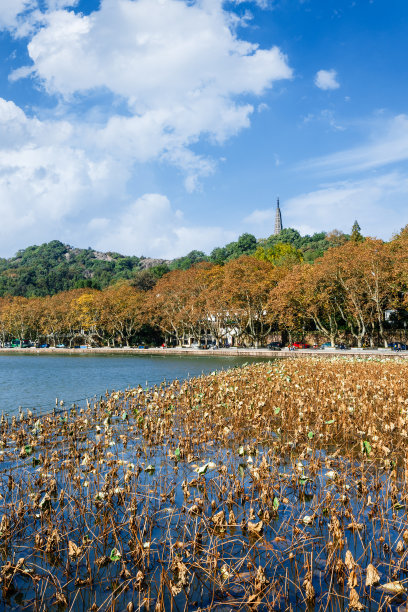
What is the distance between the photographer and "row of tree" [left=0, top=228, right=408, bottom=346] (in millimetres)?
49781

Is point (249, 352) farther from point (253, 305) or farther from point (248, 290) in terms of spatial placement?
point (248, 290)

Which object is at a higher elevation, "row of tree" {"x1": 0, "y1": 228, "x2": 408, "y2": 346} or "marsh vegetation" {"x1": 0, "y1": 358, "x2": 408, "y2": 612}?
"row of tree" {"x1": 0, "y1": 228, "x2": 408, "y2": 346}

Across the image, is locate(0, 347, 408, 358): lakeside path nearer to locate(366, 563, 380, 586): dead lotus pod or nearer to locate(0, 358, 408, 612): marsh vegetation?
locate(0, 358, 408, 612): marsh vegetation

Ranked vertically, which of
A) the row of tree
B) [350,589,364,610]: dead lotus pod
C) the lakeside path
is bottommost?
the lakeside path

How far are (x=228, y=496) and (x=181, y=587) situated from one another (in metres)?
2.18

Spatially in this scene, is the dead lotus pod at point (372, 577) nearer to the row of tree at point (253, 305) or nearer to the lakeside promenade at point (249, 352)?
the lakeside promenade at point (249, 352)

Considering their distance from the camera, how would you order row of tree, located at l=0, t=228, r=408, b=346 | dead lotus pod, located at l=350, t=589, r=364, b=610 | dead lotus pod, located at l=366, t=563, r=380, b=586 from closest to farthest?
dead lotus pod, located at l=350, t=589, r=364, b=610 → dead lotus pod, located at l=366, t=563, r=380, b=586 → row of tree, located at l=0, t=228, r=408, b=346

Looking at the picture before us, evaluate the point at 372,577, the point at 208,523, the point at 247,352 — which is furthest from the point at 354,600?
the point at 247,352

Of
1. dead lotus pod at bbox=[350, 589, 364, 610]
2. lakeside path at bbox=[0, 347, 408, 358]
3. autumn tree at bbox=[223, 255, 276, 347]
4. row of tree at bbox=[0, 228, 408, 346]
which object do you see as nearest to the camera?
dead lotus pod at bbox=[350, 589, 364, 610]

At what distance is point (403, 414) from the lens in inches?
425

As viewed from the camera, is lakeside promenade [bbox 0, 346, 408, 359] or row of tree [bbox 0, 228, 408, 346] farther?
row of tree [bbox 0, 228, 408, 346]

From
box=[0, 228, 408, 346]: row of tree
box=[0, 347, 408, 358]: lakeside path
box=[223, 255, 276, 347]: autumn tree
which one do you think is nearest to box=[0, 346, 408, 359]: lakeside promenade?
box=[0, 347, 408, 358]: lakeside path

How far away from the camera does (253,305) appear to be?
60188mm

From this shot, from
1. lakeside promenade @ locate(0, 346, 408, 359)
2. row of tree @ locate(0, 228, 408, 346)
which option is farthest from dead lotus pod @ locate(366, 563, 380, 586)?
row of tree @ locate(0, 228, 408, 346)
